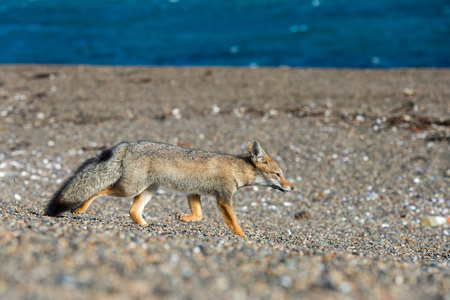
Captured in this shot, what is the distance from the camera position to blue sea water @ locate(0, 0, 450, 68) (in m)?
27.9

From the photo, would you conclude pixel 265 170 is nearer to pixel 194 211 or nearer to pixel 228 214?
pixel 228 214

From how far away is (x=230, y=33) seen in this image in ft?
114

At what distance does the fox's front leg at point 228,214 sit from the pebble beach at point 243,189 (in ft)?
0.87

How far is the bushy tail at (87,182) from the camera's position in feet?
22.2

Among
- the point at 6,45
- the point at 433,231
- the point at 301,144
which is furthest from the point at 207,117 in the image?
the point at 6,45

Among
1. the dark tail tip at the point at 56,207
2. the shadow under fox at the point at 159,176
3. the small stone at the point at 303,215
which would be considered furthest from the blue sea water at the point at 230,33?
the dark tail tip at the point at 56,207

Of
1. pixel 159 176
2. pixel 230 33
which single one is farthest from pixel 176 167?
pixel 230 33

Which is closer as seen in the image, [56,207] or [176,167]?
[56,207]

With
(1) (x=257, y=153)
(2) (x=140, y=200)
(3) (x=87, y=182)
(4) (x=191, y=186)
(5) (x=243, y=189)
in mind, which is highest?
(3) (x=87, y=182)

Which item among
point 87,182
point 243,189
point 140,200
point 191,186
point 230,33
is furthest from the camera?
point 230,33

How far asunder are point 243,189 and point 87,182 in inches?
161

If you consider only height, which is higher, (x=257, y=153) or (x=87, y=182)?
(x=87, y=182)

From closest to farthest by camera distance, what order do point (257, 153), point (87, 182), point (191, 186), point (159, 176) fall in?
point (87, 182), point (159, 176), point (191, 186), point (257, 153)

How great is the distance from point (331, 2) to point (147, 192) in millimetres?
39523
